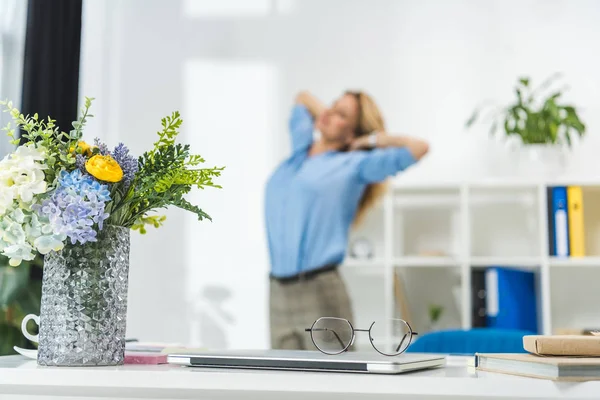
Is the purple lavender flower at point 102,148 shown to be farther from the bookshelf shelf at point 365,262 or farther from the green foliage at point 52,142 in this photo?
the bookshelf shelf at point 365,262

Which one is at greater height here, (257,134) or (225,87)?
(225,87)

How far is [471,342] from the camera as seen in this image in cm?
238

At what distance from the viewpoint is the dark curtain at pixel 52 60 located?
3.32m

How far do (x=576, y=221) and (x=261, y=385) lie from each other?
242cm

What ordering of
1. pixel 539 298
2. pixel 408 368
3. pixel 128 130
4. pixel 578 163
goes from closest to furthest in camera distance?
1. pixel 408 368
2. pixel 539 298
3. pixel 578 163
4. pixel 128 130

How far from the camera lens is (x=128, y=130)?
3.88m

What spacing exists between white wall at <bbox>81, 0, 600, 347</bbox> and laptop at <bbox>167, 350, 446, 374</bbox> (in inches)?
97.1

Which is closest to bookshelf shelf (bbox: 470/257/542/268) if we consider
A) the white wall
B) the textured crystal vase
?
the white wall

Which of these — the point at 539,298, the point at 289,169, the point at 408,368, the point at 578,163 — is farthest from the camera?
the point at 289,169

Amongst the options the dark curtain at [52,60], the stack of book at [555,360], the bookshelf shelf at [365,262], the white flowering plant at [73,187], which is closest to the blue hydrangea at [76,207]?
the white flowering plant at [73,187]

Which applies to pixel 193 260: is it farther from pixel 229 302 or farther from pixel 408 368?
pixel 408 368

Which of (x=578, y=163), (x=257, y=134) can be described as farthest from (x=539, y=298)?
(x=257, y=134)

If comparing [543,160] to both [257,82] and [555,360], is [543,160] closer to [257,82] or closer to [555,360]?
[257,82]

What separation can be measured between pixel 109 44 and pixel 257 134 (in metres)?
0.99
